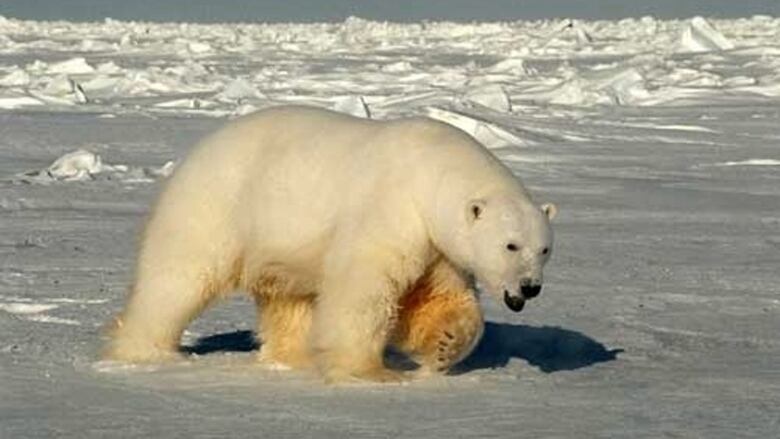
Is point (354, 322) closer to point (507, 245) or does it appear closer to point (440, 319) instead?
point (440, 319)

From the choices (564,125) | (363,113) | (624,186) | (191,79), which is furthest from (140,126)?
(191,79)

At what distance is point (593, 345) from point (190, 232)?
4.62ft

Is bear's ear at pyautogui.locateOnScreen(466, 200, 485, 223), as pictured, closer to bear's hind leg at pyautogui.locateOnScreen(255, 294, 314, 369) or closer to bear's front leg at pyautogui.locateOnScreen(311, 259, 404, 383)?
→ bear's front leg at pyautogui.locateOnScreen(311, 259, 404, 383)

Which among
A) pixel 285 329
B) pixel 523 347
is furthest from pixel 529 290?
pixel 523 347

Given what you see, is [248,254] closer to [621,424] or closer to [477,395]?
[477,395]

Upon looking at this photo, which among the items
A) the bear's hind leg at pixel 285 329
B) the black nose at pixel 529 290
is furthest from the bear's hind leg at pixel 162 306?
the black nose at pixel 529 290

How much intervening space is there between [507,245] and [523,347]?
110 cm

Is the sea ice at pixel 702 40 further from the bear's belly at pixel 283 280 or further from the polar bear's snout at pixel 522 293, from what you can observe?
the polar bear's snout at pixel 522 293

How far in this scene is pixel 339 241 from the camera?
4812mm

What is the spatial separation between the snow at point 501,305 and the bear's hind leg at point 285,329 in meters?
0.10

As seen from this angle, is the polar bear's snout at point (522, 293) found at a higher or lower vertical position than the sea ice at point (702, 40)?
higher

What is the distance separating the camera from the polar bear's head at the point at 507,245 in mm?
4613

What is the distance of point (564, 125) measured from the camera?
1902 centimetres

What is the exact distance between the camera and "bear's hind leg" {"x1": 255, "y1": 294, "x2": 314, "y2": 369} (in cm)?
521
